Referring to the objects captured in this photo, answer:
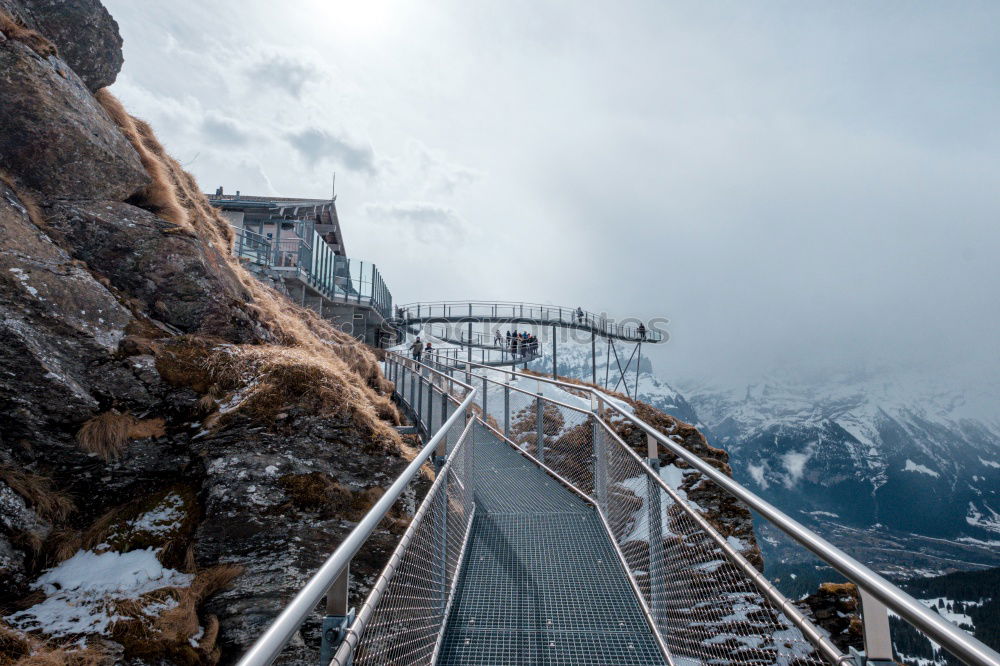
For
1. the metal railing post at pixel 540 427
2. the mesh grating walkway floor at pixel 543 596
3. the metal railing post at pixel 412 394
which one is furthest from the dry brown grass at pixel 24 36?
the mesh grating walkway floor at pixel 543 596

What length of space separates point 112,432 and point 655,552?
20.3 feet

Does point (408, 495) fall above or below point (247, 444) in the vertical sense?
below

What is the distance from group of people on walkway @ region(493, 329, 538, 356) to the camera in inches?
1576

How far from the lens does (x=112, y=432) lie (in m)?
Answer: 6.14

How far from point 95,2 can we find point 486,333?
32.7m

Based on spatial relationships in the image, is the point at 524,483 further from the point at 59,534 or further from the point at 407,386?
the point at 407,386

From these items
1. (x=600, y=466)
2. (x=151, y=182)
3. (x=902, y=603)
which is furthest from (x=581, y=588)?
(x=151, y=182)

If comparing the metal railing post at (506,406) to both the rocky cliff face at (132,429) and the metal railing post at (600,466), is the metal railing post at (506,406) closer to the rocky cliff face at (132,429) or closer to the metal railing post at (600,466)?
the rocky cliff face at (132,429)

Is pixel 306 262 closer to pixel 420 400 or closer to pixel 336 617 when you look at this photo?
pixel 420 400

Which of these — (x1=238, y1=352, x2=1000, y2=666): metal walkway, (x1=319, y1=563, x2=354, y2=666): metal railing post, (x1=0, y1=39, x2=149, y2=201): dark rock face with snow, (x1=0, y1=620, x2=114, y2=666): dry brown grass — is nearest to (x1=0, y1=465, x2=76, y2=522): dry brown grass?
(x1=0, y1=620, x2=114, y2=666): dry brown grass

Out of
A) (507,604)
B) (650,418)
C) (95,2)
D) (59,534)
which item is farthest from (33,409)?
(650,418)

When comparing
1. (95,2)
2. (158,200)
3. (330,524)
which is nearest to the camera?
(330,524)

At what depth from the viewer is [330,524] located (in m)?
5.83

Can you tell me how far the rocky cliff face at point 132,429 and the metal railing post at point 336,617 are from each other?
3621 millimetres
